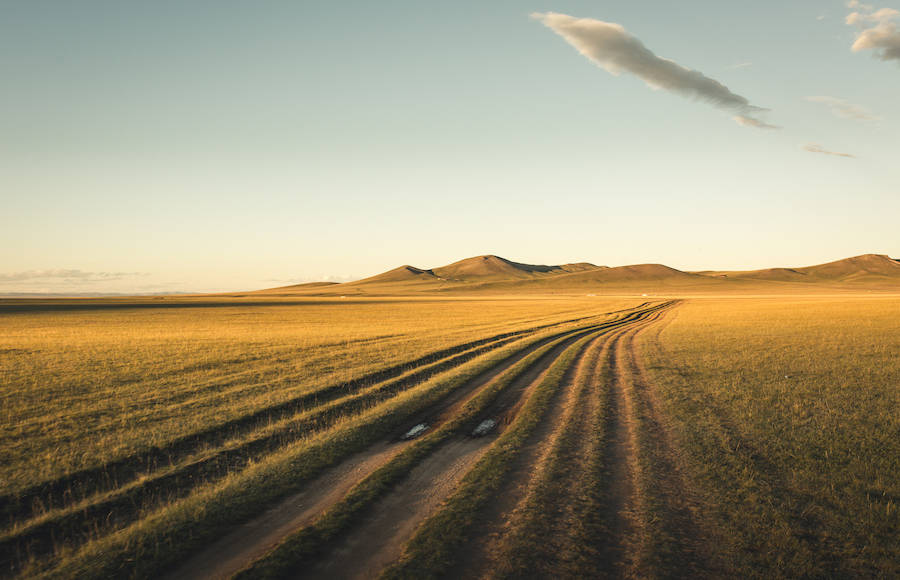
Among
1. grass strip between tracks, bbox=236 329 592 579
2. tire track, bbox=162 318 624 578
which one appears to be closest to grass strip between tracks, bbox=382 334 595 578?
grass strip between tracks, bbox=236 329 592 579

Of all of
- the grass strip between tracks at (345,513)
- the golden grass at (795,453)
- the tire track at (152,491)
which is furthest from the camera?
the tire track at (152,491)

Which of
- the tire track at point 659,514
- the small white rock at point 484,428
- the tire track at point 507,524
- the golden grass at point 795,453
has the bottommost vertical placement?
the golden grass at point 795,453

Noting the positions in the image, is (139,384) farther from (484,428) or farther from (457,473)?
(457,473)

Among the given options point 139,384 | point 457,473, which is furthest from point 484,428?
point 139,384

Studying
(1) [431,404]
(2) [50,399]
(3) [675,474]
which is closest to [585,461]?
(3) [675,474]

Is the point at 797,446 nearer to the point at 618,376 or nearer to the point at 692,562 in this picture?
the point at 692,562

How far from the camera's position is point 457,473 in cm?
916

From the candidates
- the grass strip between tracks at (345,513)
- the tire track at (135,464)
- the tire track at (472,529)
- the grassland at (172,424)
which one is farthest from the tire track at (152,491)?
the tire track at (472,529)

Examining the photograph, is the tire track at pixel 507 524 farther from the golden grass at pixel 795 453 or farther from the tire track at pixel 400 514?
the golden grass at pixel 795 453

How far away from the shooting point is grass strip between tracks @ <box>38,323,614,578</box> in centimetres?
627

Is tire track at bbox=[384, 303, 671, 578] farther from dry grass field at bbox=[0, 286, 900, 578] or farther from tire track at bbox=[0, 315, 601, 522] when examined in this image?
tire track at bbox=[0, 315, 601, 522]

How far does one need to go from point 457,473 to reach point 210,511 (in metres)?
4.51

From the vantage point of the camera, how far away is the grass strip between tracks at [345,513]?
605 centimetres

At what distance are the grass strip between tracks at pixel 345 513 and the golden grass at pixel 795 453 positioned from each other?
560 centimetres
